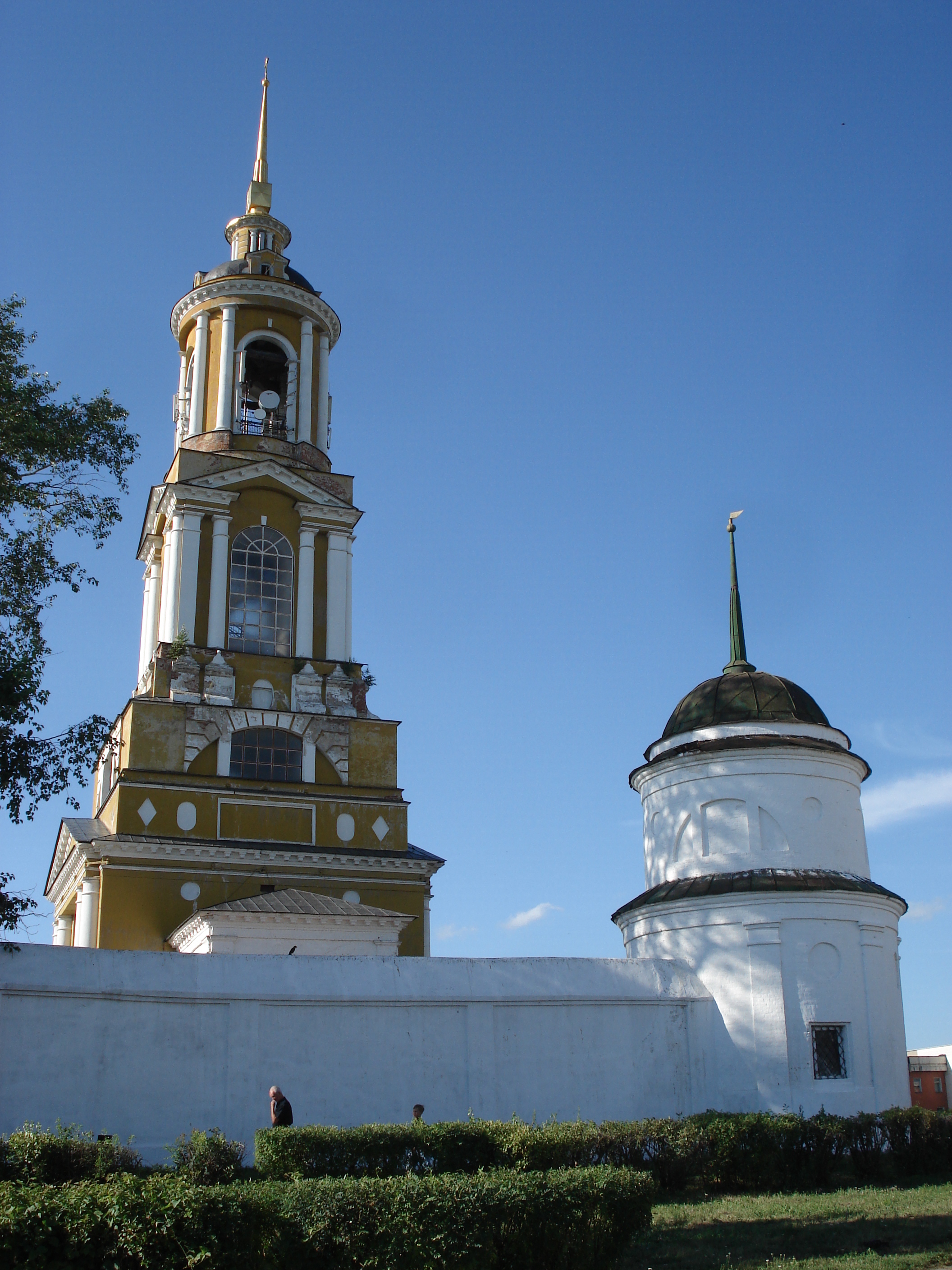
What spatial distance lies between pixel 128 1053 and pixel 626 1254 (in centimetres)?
743

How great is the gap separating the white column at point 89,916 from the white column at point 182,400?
1100cm

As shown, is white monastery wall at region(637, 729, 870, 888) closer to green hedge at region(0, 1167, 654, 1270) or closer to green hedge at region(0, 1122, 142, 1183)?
green hedge at region(0, 1167, 654, 1270)

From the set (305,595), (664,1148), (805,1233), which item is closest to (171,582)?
(305,595)

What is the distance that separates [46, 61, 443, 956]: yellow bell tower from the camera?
943 inches

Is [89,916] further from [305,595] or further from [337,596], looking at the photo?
[337,596]

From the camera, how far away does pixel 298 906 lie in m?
21.9

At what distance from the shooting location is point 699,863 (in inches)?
790

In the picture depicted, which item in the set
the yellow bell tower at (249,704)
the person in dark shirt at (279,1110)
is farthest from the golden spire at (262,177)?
the person in dark shirt at (279,1110)

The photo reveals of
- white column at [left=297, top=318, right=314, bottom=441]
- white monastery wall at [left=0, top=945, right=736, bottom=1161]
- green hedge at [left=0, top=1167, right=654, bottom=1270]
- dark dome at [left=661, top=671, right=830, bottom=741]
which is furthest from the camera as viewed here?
white column at [left=297, top=318, right=314, bottom=441]

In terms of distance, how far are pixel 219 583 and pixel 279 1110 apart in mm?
15546

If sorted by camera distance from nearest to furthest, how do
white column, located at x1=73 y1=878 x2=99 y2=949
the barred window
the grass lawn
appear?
the grass lawn → white column, located at x1=73 y1=878 x2=99 y2=949 → the barred window

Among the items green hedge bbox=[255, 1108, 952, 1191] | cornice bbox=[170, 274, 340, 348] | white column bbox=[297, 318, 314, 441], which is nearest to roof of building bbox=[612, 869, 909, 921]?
green hedge bbox=[255, 1108, 952, 1191]

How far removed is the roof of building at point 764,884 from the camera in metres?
18.7

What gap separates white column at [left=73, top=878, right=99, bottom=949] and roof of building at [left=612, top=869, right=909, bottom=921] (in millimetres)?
10773
